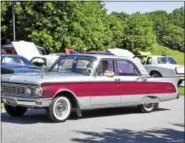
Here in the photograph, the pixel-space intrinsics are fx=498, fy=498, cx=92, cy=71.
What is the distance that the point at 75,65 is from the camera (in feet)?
38.9

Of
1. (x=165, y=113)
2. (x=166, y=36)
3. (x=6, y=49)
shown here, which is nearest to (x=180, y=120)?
(x=165, y=113)

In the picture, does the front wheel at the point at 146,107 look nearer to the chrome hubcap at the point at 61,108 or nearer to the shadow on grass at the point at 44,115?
the shadow on grass at the point at 44,115

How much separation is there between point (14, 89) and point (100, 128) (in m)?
2.15

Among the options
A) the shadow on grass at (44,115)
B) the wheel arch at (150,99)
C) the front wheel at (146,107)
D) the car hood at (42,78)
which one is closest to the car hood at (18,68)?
the shadow on grass at (44,115)

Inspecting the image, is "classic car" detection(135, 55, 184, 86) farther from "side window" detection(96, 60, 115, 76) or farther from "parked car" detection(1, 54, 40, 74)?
"side window" detection(96, 60, 115, 76)

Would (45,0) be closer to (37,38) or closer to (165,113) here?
(37,38)

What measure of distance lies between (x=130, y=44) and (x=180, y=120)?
1142 centimetres

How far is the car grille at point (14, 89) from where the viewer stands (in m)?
10.7

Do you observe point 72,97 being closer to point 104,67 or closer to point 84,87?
point 84,87

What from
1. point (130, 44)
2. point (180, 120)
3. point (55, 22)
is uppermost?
point (55, 22)

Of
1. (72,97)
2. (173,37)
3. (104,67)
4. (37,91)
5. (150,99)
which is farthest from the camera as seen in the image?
(173,37)

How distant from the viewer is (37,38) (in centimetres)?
5041

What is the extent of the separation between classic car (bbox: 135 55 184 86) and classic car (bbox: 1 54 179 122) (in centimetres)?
1138

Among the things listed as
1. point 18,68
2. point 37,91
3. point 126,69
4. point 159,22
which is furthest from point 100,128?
point 18,68
